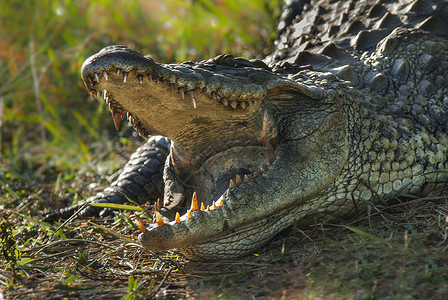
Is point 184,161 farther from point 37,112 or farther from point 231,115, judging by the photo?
point 37,112

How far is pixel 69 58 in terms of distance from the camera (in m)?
5.48

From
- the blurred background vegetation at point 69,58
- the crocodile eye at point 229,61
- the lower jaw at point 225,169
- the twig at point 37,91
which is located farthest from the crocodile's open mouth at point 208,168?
the twig at point 37,91

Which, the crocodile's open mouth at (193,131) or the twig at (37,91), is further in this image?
the twig at (37,91)

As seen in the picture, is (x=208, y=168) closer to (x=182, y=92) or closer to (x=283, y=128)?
(x=283, y=128)

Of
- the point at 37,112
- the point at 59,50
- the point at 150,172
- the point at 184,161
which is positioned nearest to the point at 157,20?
the point at 59,50

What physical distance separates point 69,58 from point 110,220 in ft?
9.85

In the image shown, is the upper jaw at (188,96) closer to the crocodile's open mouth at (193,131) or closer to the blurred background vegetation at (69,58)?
the crocodile's open mouth at (193,131)

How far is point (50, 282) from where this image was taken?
84.7 inches

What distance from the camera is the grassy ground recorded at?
73.9 inches

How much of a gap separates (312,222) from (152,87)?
3.41 ft

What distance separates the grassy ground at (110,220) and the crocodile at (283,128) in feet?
0.50

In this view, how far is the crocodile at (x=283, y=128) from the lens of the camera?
208 centimetres

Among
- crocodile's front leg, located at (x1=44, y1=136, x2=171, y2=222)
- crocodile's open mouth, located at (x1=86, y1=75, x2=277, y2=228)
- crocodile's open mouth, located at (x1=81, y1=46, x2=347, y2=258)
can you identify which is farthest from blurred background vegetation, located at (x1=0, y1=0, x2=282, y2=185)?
crocodile's open mouth, located at (x1=81, y1=46, x2=347, y2=258)

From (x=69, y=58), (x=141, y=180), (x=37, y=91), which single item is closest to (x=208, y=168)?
(x=141, y=180)
